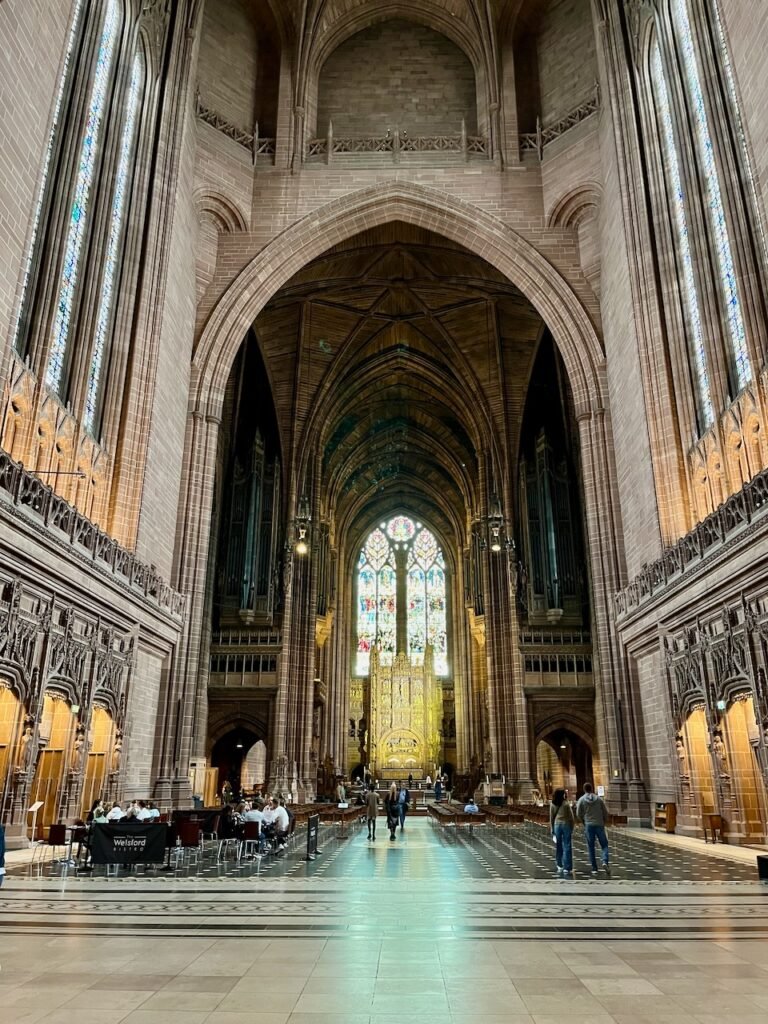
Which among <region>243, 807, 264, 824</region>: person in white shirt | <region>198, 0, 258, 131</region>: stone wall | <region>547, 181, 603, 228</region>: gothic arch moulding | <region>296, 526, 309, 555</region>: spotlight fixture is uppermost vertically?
<region>198, 0, 258, 131</region>: stone wall

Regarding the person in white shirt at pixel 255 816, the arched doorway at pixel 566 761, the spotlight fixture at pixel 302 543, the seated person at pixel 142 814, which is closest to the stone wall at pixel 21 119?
the seated person at pixel 142 814

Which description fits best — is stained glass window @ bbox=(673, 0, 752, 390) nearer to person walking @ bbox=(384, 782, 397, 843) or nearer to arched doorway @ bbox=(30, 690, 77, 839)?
person walking @ bbox=(384, 782, 397, 843)

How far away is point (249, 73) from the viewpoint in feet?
82.6

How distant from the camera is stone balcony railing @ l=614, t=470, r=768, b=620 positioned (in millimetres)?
11609

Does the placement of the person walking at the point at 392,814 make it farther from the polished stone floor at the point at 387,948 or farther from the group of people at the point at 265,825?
the polished stone floor at the point at 387,948

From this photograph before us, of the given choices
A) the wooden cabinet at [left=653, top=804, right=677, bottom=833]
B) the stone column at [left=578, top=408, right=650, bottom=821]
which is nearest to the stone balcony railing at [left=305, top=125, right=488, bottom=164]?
the stone column at [left=578, top=408, right=650, bottom=821]

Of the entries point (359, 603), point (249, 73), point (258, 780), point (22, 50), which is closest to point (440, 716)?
point (359, 603)

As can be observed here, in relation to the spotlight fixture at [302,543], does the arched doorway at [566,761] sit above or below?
below

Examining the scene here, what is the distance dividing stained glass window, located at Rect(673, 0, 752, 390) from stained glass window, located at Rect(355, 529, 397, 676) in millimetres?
35204

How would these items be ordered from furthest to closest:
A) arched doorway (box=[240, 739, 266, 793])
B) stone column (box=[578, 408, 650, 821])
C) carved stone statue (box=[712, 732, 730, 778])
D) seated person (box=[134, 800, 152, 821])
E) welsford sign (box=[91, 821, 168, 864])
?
arched doorway (box=[240, 739, 266, 793]) → stone column (box=[578, 408, 650, 821]) → carved stone statue (box=[712, 732, 730, 778]) → seated person (box=[134, 800, 152, 821]) → welsford sign (box=[91, 821, 168, 864])

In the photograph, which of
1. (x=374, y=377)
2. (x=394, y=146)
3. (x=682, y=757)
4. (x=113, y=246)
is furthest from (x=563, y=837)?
(x=374, y=377)

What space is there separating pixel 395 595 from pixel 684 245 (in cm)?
3431

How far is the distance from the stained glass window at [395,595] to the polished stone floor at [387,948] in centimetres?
3777

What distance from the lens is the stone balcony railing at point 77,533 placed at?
11.0 meters
